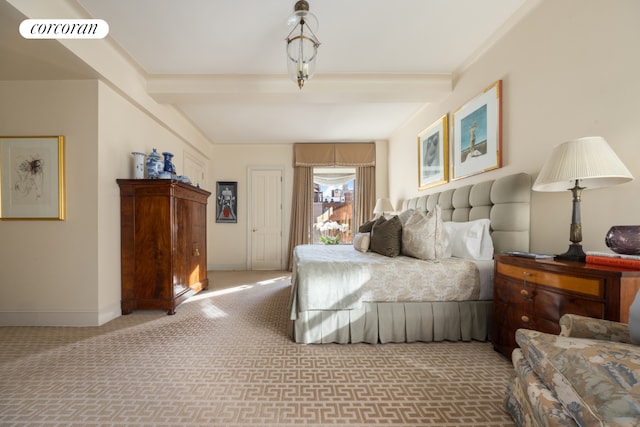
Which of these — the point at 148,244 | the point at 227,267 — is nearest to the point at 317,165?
the point at 227,267

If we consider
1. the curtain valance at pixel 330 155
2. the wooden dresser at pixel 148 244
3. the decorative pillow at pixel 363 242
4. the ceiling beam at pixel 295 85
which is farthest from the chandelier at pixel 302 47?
the curtain valance at pixel 330 155

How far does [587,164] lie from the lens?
147 centimetres

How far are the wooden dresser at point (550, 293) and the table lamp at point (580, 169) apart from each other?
8.0 inches

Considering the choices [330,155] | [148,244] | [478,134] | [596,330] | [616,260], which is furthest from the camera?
[330,155]

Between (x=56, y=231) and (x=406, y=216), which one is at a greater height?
(x=406, y=216)

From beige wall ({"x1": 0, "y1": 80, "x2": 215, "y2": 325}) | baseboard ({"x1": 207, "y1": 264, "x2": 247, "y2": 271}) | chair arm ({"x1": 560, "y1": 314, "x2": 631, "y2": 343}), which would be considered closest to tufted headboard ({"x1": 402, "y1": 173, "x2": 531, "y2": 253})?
chair arm ({"x1": 560, "y1": 314, "x2": 631, "y2": 343})

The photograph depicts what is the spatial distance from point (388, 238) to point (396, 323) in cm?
79

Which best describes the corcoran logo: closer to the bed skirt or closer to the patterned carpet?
the patterned carpet

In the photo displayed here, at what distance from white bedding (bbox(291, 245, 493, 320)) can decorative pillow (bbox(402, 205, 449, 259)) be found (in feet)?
0.44

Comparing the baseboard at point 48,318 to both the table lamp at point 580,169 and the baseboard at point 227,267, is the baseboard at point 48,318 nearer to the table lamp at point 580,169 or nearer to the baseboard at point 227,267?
the baseboard at point 227,267

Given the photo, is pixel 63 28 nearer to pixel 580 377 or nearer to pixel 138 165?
Answer: pixel 138 165

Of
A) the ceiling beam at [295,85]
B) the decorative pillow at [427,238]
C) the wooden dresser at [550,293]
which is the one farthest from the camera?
the ceiling beam at [295,85]

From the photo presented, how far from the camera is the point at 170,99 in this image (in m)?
3.47

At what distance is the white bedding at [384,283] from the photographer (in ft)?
7.27
